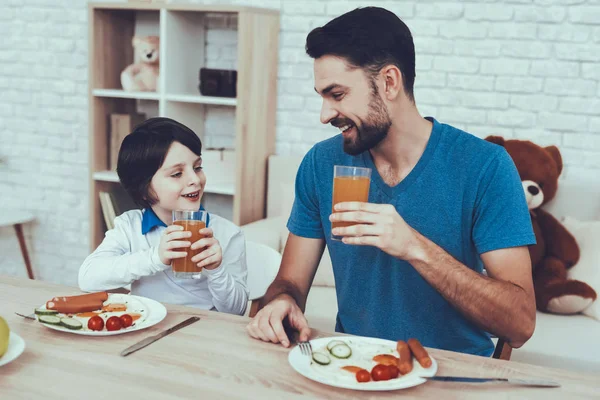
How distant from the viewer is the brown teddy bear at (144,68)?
334 centimetres

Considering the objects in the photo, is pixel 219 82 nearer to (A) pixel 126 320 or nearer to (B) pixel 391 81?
(B) pixel 391 81

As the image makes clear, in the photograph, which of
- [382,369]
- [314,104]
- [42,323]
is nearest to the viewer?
[382,369]

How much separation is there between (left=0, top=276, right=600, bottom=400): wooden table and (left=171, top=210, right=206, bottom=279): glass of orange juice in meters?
0.18

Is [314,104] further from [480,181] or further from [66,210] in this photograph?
[480,181]

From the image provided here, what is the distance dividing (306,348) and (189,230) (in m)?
0.40

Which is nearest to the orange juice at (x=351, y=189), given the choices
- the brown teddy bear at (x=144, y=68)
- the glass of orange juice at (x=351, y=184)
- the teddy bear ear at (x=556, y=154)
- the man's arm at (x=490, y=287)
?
the glass of orange juice at (x=351, y=184)

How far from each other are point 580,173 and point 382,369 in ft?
7.36

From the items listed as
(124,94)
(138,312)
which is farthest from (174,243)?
(124,94)

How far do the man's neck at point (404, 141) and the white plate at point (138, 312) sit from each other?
59cm

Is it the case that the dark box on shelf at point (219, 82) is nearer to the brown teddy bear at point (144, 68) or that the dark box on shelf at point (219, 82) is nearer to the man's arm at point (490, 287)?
the brown teddy bear at point (144, 68)

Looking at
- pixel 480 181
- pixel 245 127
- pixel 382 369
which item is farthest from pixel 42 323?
pixel 245 127

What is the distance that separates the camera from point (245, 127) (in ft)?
10.4

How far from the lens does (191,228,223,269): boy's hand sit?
1.46m

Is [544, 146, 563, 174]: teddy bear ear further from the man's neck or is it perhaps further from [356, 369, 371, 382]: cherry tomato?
[356, 369, 371, 382]: cherry tomato
